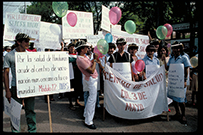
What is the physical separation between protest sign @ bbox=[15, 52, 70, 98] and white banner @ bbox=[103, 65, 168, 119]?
1.07 meters

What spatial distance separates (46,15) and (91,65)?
17926 millimetres

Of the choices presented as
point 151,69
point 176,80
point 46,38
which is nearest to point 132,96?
point 151,69

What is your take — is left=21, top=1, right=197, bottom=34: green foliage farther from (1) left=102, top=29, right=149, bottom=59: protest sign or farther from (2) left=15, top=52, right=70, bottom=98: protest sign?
(2) left=15, top=52, right=70, bottom=98: protest sign

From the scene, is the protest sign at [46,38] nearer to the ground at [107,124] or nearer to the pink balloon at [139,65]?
the ground at [107,124]

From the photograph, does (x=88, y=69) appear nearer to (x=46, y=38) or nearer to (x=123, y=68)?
(x=123, y=68)

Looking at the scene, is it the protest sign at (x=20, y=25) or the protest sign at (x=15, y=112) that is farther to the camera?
the protest sign at (x=20, y=25)

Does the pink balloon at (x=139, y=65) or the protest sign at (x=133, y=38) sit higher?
the protest sign at (x=133, y=38)

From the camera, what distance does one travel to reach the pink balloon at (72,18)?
5020 mm

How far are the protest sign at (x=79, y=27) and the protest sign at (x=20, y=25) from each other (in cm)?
88

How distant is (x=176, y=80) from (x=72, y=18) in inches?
138

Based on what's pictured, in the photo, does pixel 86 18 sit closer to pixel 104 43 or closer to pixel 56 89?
pixel 104 43

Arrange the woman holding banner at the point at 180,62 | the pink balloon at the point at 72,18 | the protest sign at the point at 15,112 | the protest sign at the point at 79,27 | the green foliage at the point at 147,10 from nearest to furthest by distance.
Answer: the protest sign at the point at 15,112, the woman holding banner at the point at 180,62, the pink balloon at the point at 72,18, the protest sign at the point at 79,27, the green foliage at the point at 147,10

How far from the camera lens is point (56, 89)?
3.14m

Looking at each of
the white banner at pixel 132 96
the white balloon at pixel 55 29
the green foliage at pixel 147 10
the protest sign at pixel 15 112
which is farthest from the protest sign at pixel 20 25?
the green foliage at pixel 147 10
